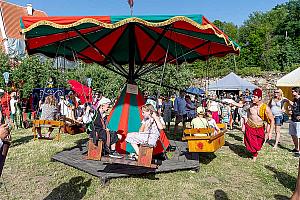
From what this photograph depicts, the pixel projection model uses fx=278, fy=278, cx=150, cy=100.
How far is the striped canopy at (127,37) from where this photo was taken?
4.97m

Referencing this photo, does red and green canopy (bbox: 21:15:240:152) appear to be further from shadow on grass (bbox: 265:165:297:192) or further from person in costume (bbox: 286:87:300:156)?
shadow on grass (bbox: 265:165:297:192)

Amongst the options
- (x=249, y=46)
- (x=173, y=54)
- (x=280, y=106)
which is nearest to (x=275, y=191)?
(x=280, y=106)

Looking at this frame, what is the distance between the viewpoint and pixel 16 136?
35.0 feet

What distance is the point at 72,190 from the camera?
202 inches

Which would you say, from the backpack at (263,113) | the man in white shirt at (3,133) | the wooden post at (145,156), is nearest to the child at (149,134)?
the wooden post at (145,156)

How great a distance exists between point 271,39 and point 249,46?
4.62m

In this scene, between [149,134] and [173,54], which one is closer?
[149,134]

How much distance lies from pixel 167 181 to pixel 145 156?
2.64ft

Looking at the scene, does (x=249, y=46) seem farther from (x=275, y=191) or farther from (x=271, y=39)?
(x=275, y=191)

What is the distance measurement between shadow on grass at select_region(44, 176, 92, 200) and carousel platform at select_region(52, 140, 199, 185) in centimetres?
26

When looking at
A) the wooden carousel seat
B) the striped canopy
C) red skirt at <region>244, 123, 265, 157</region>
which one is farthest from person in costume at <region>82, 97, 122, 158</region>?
red skirt at <region>244, 123, 265, 157</region>

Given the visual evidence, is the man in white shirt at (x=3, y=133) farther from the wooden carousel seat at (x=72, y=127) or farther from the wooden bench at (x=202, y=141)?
the wooden carousel seat at (x=72, y=127)

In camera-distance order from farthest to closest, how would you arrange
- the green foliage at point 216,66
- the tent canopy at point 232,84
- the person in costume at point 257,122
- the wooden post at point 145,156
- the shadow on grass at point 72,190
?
1. the green foliage at point 216,66
2. the tent canopy at point 232,84
3. the person in costume at point 257,122
4. the wooden post at point 145,156
5. the shadow on grass at point 72,190

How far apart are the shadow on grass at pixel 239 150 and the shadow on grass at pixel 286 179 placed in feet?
4.56
